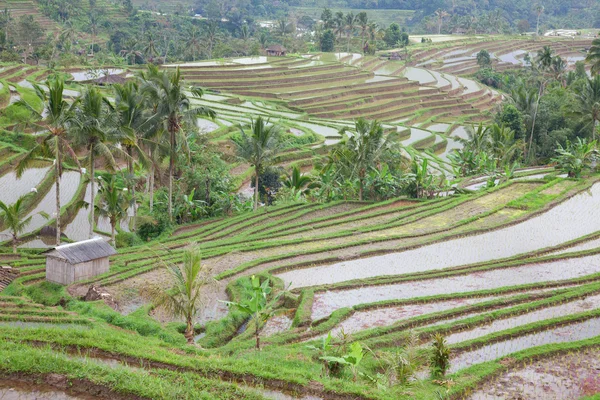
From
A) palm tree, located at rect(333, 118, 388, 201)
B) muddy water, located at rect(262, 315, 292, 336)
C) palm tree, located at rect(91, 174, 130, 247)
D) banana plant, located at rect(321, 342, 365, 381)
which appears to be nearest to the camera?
banana plant, located at rect(321, 342, 365, 381)

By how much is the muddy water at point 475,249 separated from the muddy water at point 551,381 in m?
4.87

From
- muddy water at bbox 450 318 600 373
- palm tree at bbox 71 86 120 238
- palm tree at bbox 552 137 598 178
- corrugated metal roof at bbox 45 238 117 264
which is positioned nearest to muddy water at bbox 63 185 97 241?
palm tree at bbox 71 86 120 238

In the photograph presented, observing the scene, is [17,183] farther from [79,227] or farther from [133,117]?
[133,117]

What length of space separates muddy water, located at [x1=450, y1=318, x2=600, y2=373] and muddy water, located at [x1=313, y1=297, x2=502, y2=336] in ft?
5.51

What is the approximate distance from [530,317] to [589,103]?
19048 mm

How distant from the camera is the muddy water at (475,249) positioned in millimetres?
14703

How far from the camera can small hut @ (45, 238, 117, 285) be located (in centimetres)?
1314

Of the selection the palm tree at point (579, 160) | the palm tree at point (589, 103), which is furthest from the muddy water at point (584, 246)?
the palm tree at point (589, 103)

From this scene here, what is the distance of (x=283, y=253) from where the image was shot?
15938mm

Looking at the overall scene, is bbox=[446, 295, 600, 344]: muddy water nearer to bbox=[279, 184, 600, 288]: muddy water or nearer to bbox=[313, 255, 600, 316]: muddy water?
bbox=[313, 255, 600, 316]: muddy water

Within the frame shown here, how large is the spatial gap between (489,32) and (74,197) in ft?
281

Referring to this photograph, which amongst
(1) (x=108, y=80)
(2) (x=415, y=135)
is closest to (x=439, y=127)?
(2) (x=415, y=135)

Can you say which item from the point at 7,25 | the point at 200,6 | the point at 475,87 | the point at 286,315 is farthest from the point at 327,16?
the point at 286,315

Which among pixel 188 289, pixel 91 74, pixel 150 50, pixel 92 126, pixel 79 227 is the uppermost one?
pixel 92 126
